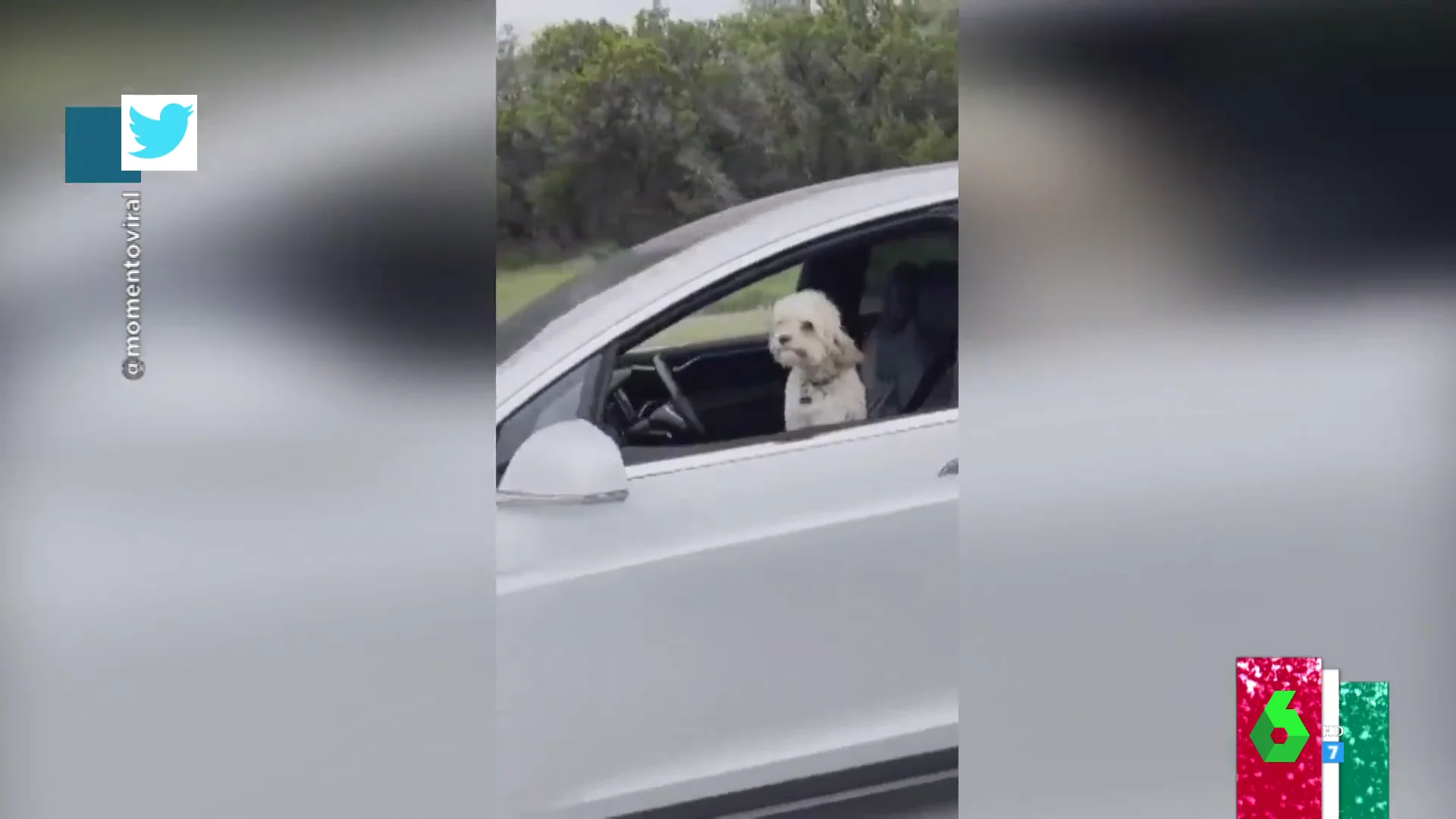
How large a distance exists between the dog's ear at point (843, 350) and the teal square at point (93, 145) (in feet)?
5.22

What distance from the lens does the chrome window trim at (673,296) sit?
3.61 meters

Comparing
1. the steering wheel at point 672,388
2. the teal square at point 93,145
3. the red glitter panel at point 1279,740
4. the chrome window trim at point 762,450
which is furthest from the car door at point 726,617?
the teal square at point 93,145

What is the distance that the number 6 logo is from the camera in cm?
387

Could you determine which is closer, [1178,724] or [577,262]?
[577,262]

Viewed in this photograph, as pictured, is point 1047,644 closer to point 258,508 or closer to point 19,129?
point 258,508

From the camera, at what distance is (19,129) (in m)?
3.66

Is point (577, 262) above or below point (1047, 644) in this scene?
above

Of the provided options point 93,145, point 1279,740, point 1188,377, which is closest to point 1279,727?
Answer: point 1279,740

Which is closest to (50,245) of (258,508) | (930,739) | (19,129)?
(19,129)

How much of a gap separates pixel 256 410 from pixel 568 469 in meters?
0.72

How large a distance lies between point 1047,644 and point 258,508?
1.83 metres

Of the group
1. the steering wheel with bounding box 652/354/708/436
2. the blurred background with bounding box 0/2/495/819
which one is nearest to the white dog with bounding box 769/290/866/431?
the steering wheel with bounding box 652/354/708/436

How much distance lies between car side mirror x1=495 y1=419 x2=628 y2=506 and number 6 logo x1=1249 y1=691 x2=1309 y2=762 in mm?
1604

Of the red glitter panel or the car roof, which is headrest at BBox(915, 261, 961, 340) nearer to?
the car roof
